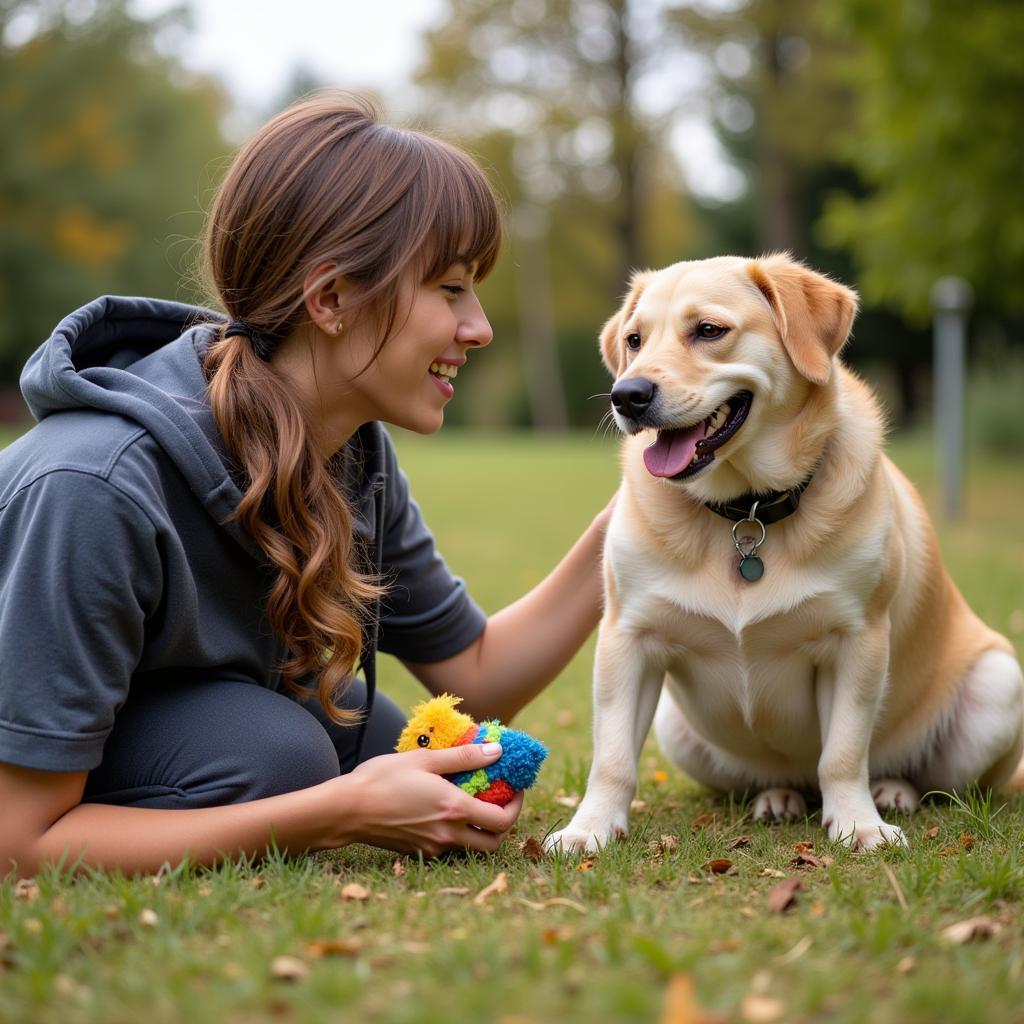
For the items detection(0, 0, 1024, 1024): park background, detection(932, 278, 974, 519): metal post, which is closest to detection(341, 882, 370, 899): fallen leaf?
detection(0, 0, 1024, 1024): park background

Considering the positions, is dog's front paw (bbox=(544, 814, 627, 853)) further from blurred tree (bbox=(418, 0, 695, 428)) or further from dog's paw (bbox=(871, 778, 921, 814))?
blurred tree (bbox=(418, 0, 695, 428))

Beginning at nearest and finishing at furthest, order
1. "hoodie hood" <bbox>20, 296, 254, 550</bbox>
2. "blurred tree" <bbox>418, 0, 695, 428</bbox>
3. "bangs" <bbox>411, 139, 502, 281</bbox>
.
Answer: "hoodie hood" <bbox>20, 296, 254, 550</bbox> < "bangs" <bbox>411, 139, 502, 281</bbox> < "blurred tree" <bbox>418, 0, 695, 428</bbox>

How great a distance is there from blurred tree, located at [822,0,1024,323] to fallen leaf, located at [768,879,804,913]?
12.5 metres

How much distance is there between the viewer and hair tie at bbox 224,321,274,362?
283cm

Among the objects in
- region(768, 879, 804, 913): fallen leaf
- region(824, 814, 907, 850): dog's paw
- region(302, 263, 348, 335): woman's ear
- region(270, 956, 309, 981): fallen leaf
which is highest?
region(302, 263, 348, 335): woman's ear

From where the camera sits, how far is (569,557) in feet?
11.6

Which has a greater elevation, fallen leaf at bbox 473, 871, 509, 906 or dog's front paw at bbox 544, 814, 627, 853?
fallen leaf at bbox 473, 871, 509, 906

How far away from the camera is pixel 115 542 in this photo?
2.38m

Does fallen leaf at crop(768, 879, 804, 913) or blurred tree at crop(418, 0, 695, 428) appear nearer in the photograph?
fallen leaf at crop(768, 879, 804, 913)

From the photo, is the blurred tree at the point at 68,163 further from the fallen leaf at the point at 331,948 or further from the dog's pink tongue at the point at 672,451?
the fallen leaf at the point at 331,948

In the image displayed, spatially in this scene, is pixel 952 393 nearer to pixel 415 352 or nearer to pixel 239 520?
pixel 415 352

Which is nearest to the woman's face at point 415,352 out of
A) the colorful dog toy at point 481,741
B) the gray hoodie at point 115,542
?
the gray hoodie at point 115,542

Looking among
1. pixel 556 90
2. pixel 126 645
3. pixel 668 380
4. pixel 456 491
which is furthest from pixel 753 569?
pixel 556 90

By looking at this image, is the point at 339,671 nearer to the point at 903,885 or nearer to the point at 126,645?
the point at 126,645
